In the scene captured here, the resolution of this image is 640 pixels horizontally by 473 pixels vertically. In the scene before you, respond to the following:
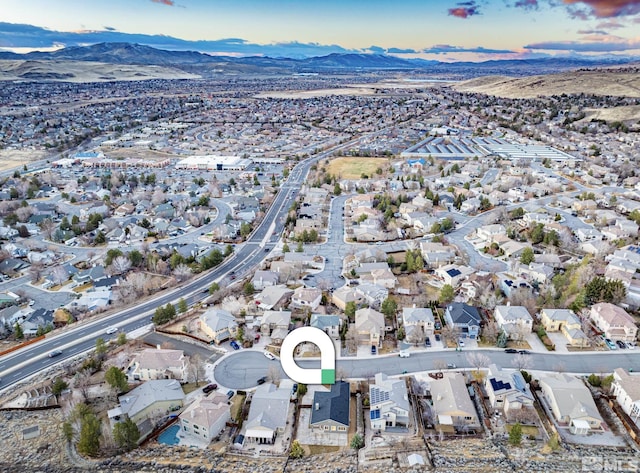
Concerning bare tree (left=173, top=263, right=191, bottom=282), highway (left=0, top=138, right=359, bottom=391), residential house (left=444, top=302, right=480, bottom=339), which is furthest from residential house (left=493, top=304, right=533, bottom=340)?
bare tree (left=173, top=263, right=191, bottom=282)

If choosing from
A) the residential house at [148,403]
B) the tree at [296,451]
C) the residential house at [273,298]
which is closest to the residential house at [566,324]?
the residential house at [273,298]

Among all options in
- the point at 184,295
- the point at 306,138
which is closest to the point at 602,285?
the point at 184,295

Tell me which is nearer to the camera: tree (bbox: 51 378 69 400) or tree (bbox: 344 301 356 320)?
tree (bbox: 51 378 69 400)

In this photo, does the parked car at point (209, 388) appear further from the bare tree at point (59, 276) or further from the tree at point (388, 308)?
the bare tree at point (59, 276)

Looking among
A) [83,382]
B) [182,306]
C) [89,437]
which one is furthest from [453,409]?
[83,382]

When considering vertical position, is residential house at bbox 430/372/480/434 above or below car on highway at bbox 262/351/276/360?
above

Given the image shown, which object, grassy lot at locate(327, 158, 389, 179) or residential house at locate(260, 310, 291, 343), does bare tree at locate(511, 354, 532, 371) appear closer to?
residential house at locate(260, 310, 291, 343)
